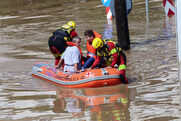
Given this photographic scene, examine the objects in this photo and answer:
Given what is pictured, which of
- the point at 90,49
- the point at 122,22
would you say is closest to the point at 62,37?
the point at 90,49

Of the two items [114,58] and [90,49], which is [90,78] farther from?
[90,49]

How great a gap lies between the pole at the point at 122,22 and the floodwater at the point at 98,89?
400mm

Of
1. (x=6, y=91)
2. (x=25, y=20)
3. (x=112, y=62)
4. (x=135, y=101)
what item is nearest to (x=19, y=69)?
(x=6, y=91)

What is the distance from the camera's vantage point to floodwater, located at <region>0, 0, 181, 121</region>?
676 cm

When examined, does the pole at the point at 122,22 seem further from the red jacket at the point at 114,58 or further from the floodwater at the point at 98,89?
the red jacket at the point at 114,58

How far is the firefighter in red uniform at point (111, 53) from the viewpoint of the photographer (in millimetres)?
8625

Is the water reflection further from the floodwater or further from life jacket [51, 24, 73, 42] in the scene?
life jacket [51, 24, 73, 42]

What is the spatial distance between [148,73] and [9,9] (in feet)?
58.2

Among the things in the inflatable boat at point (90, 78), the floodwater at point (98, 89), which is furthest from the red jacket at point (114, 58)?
the floodwater at point (98, 89)

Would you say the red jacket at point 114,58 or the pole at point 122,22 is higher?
the pole at point 122,22

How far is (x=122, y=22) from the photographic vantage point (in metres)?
12.5

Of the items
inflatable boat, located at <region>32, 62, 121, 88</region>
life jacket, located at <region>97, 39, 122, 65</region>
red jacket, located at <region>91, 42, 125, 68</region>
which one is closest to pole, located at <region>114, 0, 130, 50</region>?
life jacket, located at <region>97, 39, 122, 65</region>

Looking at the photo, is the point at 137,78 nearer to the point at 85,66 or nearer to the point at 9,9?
the point at 85,66

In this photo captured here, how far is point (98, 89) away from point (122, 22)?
14.6 ft
